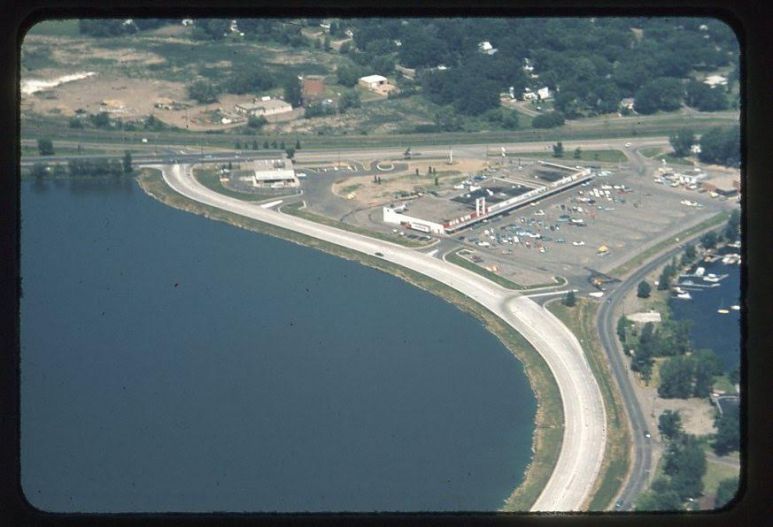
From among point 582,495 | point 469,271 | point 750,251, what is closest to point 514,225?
point 469,271

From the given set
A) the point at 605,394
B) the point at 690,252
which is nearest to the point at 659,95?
the point at 690,252

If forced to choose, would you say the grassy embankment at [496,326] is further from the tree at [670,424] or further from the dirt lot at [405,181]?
the tree at [670,424]

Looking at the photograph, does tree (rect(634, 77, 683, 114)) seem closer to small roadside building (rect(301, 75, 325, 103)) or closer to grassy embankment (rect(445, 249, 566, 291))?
grassy embankment (rect(445, 249, 566, 291))

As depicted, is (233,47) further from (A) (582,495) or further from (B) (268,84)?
(A) (582,495)

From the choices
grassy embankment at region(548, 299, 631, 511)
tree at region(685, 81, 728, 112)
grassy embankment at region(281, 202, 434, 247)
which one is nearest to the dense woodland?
tree at region(685, 81, 728, 112)

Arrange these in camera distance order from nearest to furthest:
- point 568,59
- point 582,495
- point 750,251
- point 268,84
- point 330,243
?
point 750,251
point 582,495
point 568,59
point 268,84
point 330,243

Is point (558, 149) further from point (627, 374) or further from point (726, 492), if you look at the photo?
point (726, 492)
